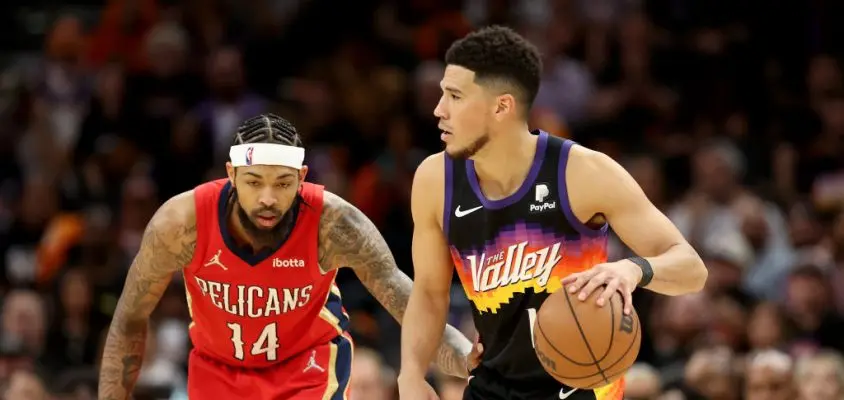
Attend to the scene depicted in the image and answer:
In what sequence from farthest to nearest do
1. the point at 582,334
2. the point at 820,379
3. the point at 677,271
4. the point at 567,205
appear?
the point at 820,379
the point at 567,205
the point at 677,271
the point at 582,334

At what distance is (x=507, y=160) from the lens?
5012mm

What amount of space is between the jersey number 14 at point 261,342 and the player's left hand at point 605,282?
168 centimetres

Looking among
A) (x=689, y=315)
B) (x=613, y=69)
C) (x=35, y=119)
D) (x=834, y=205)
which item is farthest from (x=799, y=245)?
(x=35, y=119)

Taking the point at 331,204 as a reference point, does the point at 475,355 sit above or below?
below

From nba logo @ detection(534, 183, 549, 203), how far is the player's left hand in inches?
23.8

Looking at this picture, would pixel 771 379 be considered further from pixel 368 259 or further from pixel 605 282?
pixel 605 282

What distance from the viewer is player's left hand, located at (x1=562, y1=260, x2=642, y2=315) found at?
14.0 feet

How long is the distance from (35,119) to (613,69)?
4.79m

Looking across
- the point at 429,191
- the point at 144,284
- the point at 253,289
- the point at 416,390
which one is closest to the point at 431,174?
the point at 429,191

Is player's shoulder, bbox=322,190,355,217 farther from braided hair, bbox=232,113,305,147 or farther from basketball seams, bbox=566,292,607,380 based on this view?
basketball seams, bbox=566,292,607,380

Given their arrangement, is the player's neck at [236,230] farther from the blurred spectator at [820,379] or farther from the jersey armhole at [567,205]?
the blurred spectator at [820,379]

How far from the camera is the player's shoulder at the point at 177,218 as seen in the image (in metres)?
5.45

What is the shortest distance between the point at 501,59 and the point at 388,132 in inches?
225

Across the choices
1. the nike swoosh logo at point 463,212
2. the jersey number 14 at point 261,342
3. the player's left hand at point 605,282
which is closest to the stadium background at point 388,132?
the jersey number 14 at point 261,342
